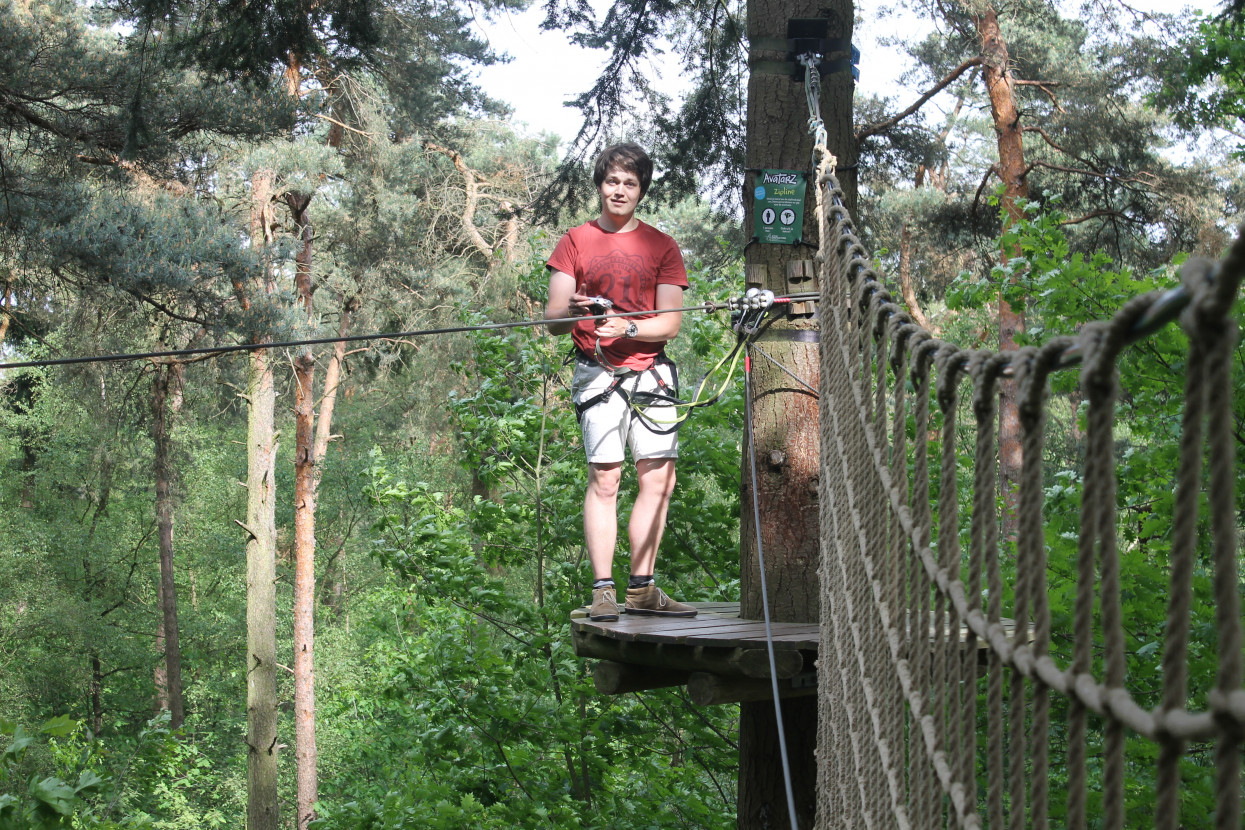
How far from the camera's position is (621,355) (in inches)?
122

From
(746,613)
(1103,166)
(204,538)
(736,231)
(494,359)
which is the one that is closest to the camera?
(746,613)

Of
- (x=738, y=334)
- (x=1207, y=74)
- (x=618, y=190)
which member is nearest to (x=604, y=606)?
(x=738, y=334)

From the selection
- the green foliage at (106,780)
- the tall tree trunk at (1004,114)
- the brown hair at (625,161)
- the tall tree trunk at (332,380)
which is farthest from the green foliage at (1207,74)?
the tall tree trunk at (332,380)

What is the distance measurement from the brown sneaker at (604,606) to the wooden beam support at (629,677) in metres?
0.19

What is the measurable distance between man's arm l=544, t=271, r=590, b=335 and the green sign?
64 cm

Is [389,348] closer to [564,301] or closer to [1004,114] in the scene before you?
[1004,114]

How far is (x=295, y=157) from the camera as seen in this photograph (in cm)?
1105

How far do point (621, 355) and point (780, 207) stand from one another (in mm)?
711

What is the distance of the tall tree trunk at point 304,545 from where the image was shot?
12117mm

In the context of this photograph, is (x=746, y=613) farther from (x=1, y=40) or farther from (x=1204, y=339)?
(x=1, y=40)

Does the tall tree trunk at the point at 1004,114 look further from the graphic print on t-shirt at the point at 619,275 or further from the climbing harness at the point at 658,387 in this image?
the graphic print on t-shirt at the point at 619,275

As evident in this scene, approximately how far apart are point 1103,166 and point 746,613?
836 centimetres

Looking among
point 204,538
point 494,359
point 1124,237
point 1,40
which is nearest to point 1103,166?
point 1124,237

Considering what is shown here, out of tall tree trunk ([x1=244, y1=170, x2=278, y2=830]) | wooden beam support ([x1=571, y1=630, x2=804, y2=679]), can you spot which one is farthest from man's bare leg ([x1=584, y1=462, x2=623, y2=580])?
tall tree trunk ([x1=244, y1=170, x2=278, y2=830])
